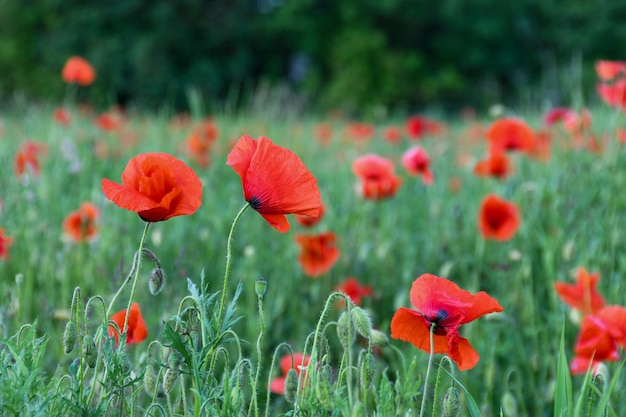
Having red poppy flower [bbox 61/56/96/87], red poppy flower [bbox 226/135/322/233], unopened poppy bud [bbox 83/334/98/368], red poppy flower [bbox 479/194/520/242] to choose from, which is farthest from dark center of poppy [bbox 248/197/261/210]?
red poppy flower [bbox 61/56/96/87]

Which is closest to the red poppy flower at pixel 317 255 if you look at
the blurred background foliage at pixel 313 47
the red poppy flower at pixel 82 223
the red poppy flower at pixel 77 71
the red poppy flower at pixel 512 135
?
the red poppy flower at pixel 82 223

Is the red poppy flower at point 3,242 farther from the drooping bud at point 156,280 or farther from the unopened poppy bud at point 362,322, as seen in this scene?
the unopened poppy bud at point 362,322

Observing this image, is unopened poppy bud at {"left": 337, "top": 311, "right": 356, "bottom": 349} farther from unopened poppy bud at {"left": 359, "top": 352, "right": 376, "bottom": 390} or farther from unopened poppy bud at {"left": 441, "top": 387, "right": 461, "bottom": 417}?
unopened poppy bud at {"left": 441, "top": 387, "right": 461, "bottom": 417}

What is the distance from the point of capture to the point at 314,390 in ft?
2.86

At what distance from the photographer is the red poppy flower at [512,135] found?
8.33 feet

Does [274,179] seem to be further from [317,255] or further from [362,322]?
[317,255]

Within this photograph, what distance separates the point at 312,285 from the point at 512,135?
0.83m

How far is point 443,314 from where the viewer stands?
980 millimetres

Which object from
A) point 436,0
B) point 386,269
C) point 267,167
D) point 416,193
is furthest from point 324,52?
point 267,167

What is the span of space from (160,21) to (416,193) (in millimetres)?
14787

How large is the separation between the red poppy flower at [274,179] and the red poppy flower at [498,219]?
1.40 metres

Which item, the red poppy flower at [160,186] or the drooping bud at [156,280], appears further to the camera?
the drooping bud at [156,280]

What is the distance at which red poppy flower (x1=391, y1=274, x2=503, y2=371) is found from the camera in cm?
96

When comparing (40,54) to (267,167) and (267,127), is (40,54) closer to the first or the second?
(267,127)
